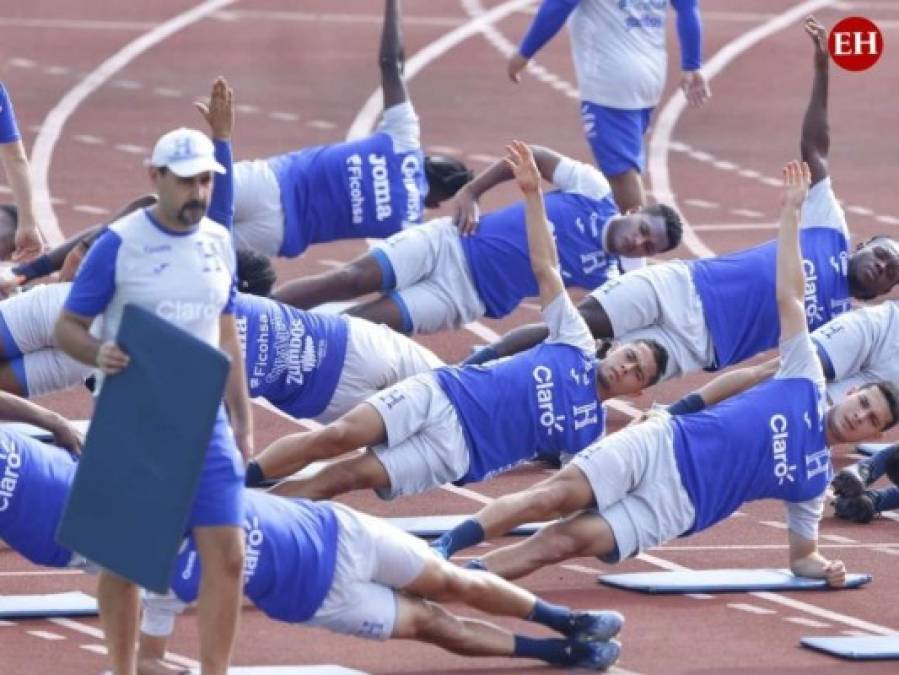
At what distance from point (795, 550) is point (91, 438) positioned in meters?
3.55

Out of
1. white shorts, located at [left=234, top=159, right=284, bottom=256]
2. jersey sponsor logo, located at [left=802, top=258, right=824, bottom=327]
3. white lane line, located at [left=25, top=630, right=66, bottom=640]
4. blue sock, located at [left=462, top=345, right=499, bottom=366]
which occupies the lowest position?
white lane line, located at [left=25, top=630, right=66, bottom=640]

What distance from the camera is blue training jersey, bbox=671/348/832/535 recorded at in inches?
459

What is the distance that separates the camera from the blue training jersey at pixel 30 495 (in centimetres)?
1077

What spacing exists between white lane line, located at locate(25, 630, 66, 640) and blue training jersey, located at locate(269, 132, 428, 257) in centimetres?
486

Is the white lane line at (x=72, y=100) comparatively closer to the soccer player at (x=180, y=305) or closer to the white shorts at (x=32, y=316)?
the white shorts at (x=32, y=316)

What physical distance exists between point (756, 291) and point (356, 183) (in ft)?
8.35

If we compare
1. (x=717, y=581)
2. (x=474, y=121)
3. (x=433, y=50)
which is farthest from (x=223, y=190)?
(x=433, y=50)

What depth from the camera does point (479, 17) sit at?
83.9 feet

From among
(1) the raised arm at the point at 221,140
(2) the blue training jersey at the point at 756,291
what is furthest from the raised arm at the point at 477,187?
(1) the raised arm at the point at 221,140

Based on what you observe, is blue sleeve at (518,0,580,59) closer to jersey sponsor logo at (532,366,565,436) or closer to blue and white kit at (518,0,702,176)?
blue and white kit at (518,0,702,176)

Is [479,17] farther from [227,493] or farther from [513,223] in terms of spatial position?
[227,493]

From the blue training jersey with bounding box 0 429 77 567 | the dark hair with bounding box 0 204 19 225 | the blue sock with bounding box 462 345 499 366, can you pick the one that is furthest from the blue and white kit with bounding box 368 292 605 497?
the dark hair with bounding box 0 204 19 225

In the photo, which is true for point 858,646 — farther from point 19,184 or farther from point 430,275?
point 19,184

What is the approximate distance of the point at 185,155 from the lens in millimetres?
9758
